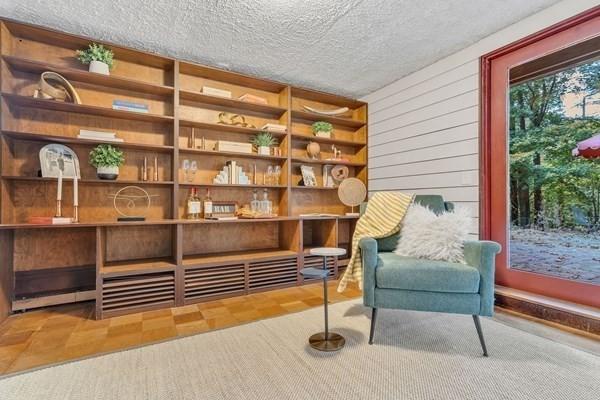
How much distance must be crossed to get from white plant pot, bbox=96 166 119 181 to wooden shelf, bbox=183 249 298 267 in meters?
0.99

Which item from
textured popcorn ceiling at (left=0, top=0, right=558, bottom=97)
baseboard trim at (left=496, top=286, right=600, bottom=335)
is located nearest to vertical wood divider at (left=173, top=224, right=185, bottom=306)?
textured popcorn ceiling at (left=0, top=0, right=558, bottom=97)

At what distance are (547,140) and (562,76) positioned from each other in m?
0.50

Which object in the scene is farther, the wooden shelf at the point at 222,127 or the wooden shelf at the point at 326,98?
the wooden shelf at the point at 326,98

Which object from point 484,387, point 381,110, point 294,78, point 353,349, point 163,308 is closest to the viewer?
point 484,387

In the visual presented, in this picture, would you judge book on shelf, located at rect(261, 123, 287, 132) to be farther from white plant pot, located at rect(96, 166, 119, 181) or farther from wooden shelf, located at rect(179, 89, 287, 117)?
white plant pot, located at rect(96, 166, 119, 181)

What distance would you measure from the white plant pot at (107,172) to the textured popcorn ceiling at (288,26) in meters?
1.15

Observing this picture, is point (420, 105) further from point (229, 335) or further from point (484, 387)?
point (229, 335)

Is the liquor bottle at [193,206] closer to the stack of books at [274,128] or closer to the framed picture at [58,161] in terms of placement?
the framed picture at [58,161]

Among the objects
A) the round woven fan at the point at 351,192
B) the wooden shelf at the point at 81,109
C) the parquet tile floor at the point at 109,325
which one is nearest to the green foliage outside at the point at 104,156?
the wooden shelf at the point at 81,109

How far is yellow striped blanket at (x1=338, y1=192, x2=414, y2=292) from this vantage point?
6.83 feet

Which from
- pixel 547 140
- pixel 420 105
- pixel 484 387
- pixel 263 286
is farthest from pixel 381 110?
pixel 484 387

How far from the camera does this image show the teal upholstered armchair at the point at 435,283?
165 centimetres

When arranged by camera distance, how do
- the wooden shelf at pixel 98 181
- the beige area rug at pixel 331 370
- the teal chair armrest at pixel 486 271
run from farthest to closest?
the wooden shelf at pixel 98 181
the teal chair armrest at pixel 486 271
the beige area rug at pixel 331 370

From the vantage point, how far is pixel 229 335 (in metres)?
1.87
